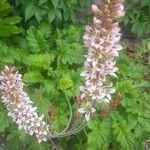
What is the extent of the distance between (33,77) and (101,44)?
5.69 ft

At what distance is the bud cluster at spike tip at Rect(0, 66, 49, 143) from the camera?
349 centimetres

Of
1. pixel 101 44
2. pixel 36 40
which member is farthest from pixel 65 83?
pixel 101 44

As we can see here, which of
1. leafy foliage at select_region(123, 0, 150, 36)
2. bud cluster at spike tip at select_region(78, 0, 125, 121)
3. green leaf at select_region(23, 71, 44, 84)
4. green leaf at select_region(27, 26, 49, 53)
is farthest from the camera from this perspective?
leafy foliage at select_region(123, 0, 150, 36)

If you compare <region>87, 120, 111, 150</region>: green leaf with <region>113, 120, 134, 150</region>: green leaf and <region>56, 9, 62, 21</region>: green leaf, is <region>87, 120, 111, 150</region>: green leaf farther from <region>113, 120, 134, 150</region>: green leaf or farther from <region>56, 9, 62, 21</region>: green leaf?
<region>56, 9, 62, 21</region>: green leaf

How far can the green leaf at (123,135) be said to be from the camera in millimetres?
4363

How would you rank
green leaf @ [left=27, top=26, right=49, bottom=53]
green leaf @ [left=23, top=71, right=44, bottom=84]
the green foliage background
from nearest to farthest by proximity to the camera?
the green foliage background → green leaf @ [left=23, top=71, right=44, bottom=84] → green leaf @ [left=27, top=26, right=49, bottom=53]

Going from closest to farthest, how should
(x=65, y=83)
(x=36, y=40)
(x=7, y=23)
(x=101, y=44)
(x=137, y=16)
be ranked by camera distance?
1. (x=101, y=44)
2. (x=65, y=83)
3. (x=7, y=23)
4. (x=36, y=40)
5. (x=137, y=16)

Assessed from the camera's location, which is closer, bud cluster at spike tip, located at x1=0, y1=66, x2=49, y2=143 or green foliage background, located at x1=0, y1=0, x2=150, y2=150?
bud cluster at spike tip, located at x1=0, y1=66, x2=49, y2=143

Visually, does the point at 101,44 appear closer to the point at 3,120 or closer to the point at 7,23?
the point at 3,120

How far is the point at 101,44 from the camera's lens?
9.85 feet

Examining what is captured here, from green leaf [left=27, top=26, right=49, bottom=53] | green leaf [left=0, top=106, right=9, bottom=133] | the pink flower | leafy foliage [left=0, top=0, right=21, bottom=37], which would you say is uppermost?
leafy foliage [left=0, top=0, right=21, bottom=37]

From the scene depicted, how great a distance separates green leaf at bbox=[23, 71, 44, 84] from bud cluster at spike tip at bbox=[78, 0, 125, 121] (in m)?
1.24

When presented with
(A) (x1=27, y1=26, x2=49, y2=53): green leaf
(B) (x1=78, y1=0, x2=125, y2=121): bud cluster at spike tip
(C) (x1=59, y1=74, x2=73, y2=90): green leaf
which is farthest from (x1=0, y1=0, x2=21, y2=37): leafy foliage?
(B) (x1=78, y1=0, x2=125, y2=121): bud cluster at spike tip

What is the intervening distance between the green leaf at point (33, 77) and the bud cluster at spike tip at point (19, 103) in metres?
0.69
